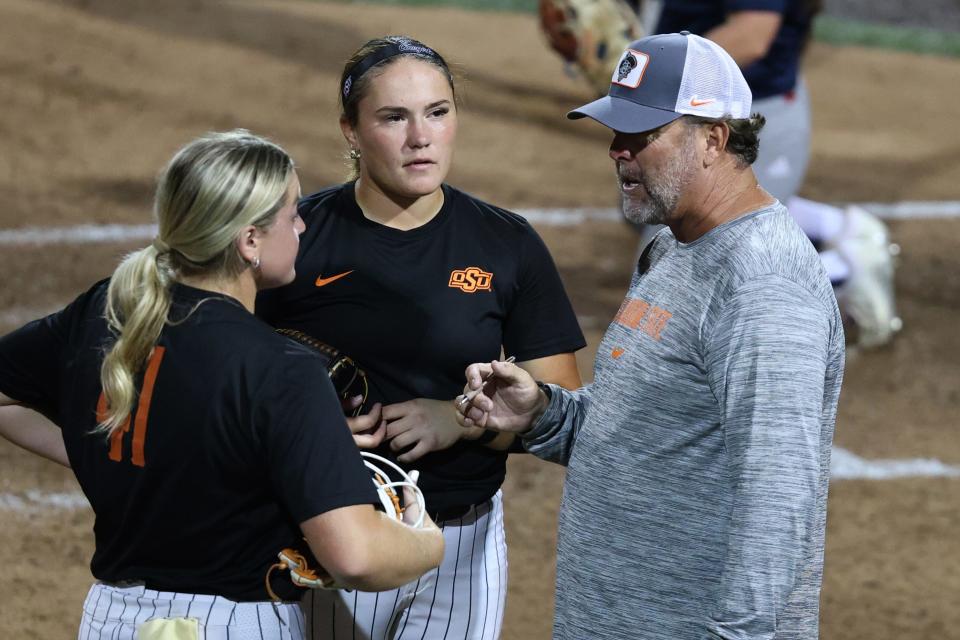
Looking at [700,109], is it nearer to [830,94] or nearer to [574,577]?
[574,577]

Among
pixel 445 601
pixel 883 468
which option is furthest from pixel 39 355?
pixel 883 468

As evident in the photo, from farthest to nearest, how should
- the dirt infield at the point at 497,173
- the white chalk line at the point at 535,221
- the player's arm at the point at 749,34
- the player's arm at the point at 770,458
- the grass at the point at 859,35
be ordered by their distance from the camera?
1. the grass at the point at 859,35
2. the white chalk line at the point at 535,221
3. the player's arm at the point at 749,34
4. the dirt infield at the point at 497,173
5. the player's arm at the point at 770,458

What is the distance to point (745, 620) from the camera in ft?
7.25

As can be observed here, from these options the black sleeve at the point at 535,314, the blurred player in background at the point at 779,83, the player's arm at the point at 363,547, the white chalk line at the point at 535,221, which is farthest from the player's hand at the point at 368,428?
the white chalk line at the point at 535,221

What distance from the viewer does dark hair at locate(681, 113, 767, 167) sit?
2.52 meters

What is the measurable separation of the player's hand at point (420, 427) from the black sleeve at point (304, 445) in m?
0.69

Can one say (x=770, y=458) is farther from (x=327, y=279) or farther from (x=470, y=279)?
(x=327, y=279)

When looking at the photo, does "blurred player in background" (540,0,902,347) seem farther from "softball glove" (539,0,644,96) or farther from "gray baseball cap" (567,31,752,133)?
"gray baseball cap" (567,31,752,133)

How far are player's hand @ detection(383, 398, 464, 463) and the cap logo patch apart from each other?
2.83 feet

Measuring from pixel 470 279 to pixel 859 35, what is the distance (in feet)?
39.4

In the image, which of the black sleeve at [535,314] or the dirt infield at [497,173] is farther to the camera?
the dirt infield at [497,173]

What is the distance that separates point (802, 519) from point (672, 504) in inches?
11.9

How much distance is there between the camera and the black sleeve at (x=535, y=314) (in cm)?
312

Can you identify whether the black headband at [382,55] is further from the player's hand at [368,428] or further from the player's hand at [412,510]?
the player's hand at [412,510]
